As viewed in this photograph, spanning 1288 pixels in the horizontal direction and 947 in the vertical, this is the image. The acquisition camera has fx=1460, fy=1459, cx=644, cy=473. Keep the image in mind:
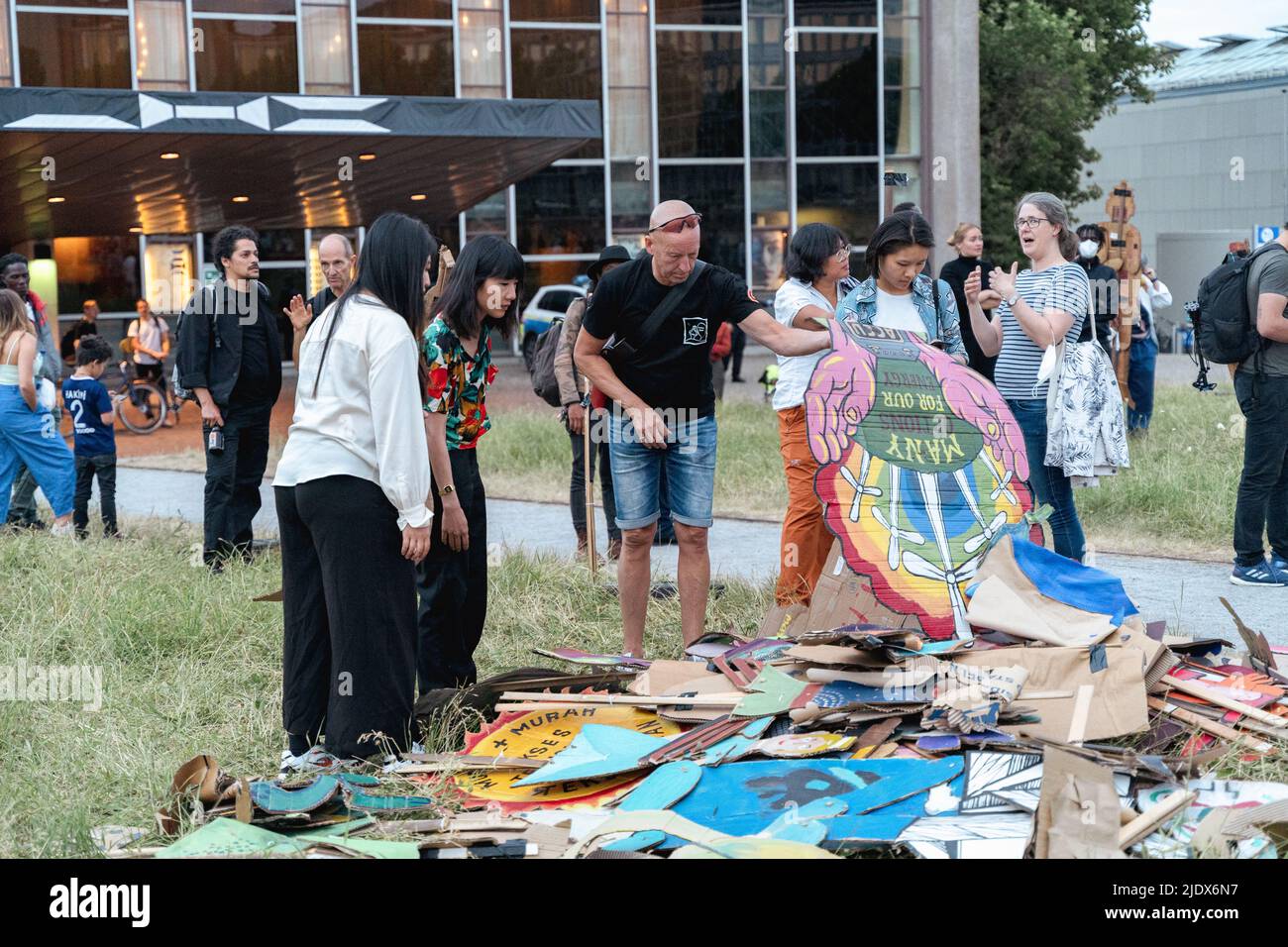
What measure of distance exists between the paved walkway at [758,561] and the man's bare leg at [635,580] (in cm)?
172

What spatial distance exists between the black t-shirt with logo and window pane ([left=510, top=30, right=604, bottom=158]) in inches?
915

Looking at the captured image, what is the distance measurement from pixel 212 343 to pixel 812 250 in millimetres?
3742

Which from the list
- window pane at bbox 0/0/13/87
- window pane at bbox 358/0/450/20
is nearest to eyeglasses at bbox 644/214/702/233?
window pane at bbox 0/0/13/87

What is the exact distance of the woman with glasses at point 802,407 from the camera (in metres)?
6.43

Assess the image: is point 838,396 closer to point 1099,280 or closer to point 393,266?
point 393,266

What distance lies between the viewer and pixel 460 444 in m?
5.53

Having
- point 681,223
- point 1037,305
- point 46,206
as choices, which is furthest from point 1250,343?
point 46,206

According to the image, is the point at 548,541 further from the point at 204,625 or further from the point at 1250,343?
the point at 1250,343

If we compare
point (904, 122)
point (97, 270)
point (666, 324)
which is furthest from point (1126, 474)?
point (97, 270)

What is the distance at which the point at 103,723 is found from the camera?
5.46 meters

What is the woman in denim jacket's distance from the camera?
6.07m

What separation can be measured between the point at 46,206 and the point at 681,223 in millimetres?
18885

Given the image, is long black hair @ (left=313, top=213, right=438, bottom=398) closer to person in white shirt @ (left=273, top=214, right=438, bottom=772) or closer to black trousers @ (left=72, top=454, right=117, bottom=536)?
person in white shirt @ (left=273, top=214, right=438, bottom=772)
